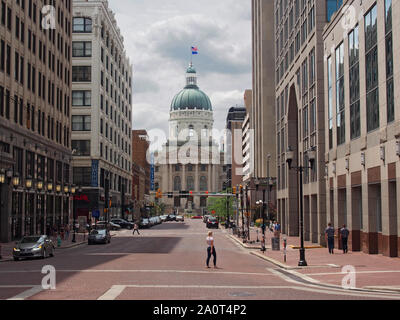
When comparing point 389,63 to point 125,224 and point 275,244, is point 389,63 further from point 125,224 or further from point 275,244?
point 125,224

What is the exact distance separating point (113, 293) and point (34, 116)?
145 ft

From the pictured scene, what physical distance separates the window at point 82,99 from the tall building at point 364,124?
50413 millimetres

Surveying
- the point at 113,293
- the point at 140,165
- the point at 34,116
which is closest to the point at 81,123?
the point at 34,116

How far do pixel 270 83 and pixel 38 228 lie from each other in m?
48.2

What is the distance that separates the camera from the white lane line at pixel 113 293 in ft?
58.0

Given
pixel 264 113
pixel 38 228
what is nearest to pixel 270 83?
pixel 264 113

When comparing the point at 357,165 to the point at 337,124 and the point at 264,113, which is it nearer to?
the point at 337,124

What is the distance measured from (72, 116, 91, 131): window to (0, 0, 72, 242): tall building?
46.9 feet

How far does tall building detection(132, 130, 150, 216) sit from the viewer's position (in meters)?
147

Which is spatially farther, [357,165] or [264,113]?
[264,113]

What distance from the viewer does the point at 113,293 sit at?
61.3 ft

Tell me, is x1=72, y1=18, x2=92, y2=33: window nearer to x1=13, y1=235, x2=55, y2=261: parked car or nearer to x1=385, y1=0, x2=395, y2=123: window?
x1=13, y1=235, x2=55, y2=261: parked car

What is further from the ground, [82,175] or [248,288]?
[82,175]
